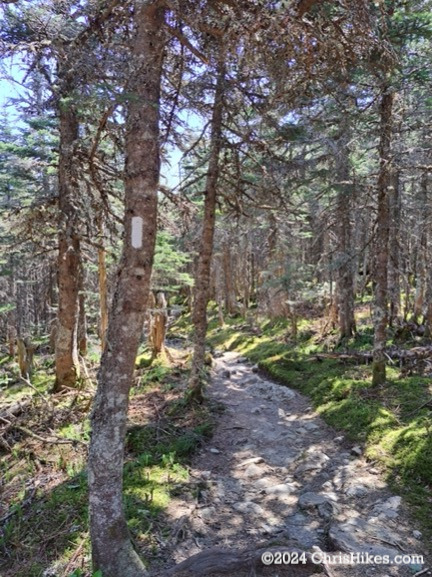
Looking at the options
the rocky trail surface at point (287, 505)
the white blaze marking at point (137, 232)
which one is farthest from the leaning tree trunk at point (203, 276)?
the white blaze marking at point (137, 232)

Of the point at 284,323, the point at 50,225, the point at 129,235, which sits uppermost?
the point at 50,225

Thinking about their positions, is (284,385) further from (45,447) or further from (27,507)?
(27,507)

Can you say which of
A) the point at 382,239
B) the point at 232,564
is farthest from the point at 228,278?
the point at 232,564

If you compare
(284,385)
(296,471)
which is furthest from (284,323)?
(296,471)

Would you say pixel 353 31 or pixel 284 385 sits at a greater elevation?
pixel 353 31

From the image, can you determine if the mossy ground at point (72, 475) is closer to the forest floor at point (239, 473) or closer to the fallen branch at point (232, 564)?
the forest floor at point (239, 473)

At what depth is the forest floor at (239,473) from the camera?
4.18m

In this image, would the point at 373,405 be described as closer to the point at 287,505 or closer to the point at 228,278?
the point at 287,505

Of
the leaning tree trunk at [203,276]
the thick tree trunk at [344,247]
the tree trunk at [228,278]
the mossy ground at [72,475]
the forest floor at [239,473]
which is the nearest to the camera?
the forest floor at [239,473]

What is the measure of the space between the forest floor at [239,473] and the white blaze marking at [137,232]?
2.83 meters

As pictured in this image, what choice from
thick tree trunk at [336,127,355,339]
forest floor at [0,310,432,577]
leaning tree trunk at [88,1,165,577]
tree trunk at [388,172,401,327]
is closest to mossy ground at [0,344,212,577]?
forest floor at [0,310,432,577]

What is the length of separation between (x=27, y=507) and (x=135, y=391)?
4.51 meters

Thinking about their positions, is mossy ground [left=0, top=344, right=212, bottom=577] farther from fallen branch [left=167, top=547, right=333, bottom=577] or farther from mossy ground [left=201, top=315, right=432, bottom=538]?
mossy ground [left=201, top=315, right=432, bottom=538]

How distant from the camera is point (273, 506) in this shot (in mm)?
4945
